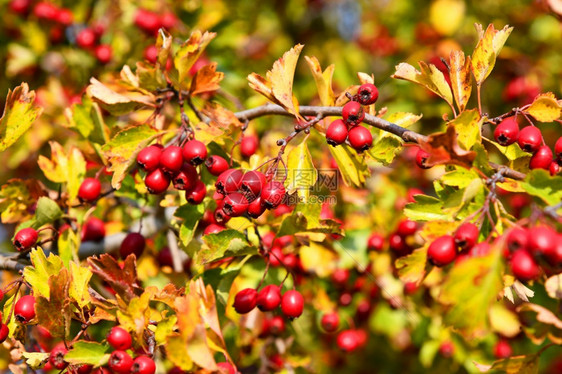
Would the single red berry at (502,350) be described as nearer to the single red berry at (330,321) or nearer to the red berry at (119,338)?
the single red berry at (330,321)

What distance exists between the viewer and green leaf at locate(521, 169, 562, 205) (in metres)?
1.29

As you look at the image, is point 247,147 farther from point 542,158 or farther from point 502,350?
point 502,350

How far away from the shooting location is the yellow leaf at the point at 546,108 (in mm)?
1562

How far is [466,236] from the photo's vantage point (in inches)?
49.8

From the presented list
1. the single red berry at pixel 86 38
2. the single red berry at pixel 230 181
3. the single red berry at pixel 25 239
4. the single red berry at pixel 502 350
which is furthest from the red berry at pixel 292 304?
the single red berry at pixel 86 38

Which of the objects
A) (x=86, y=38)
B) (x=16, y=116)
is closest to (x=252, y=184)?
(x=16, y=116)

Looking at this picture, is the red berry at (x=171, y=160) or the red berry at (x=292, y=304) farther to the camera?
the red berry at (x=292, y=304)

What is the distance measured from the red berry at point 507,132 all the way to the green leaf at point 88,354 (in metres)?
1.44

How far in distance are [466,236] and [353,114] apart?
55 cm

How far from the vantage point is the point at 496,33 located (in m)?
1.65

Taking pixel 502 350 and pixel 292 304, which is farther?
pixel 502 350

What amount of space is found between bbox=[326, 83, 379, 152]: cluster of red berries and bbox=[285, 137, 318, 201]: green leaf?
122mm

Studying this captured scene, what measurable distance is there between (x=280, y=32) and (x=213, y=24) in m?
2.16

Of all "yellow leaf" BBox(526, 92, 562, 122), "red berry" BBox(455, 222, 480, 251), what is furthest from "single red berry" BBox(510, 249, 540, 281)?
"yellow leaf" BBox(526, 92, 562, 122)
